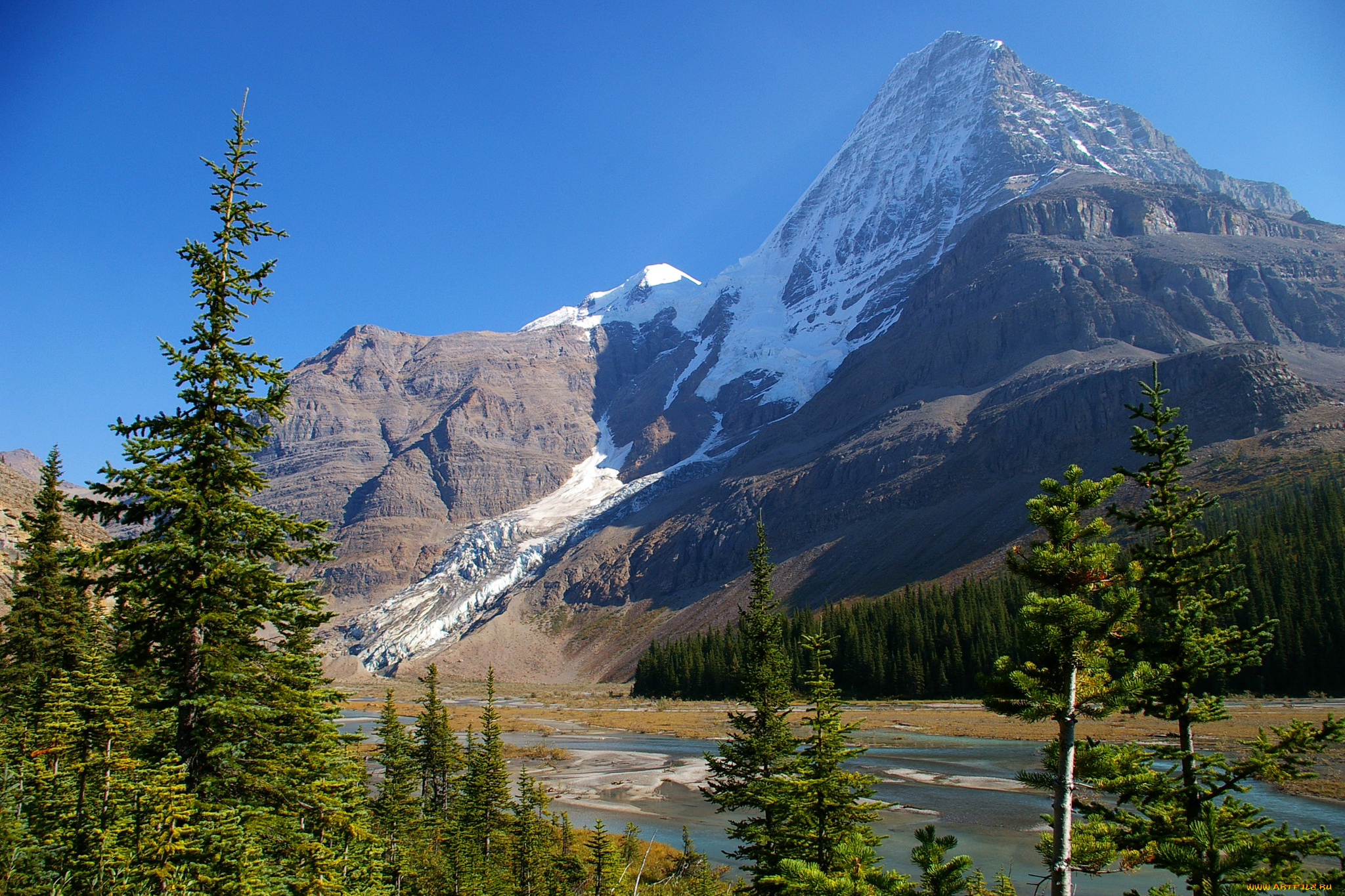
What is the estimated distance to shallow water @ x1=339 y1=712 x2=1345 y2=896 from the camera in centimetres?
2975

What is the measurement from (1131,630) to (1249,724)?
164 feet

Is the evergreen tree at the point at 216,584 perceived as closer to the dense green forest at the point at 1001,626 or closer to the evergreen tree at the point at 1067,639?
the evergreen tree at the point at 1067,639

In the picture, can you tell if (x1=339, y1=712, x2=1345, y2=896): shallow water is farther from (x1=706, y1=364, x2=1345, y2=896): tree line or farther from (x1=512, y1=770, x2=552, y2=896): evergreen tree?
(x1=706, y1=364, x2=1345, y2=896): tree line

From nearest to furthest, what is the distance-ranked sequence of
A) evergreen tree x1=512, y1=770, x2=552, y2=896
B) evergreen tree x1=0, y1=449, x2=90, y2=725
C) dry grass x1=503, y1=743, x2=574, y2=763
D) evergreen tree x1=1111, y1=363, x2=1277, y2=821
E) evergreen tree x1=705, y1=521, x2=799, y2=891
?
evergreen tree x1=1111, y1=363, x2=1277, y2=821 < evergreen tree x1=705, y1=521, x2=799, y2=891 < evergreen tree x1=512, y1=770, x2=552, y2=896 < evergreen tree x1=0, y1=449, x2=90, y2=725 < dry grass x1=503, y1=743, x2=574, y2=763

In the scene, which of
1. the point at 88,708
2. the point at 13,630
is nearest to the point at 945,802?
the point at 88,708

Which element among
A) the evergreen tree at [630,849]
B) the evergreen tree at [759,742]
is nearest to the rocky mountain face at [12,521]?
the evergreen tree at [630,849]

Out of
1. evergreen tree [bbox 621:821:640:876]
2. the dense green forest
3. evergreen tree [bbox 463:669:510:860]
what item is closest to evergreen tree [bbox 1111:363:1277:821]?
evergreen tree [bbox 621:821:640:876]

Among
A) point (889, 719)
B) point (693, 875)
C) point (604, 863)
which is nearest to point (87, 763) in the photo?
point (604, 863)

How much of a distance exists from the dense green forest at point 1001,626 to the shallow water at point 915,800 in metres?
7.75

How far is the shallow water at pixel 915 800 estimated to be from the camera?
29.8m

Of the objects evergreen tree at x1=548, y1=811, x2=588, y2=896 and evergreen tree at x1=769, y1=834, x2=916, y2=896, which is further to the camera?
evergreen tree at x1=548, y1=811, x2=588, y2=896

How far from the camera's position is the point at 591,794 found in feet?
157

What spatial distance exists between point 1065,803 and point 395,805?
67.7ft

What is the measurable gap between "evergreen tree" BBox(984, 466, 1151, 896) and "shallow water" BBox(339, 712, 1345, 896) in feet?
38.4
